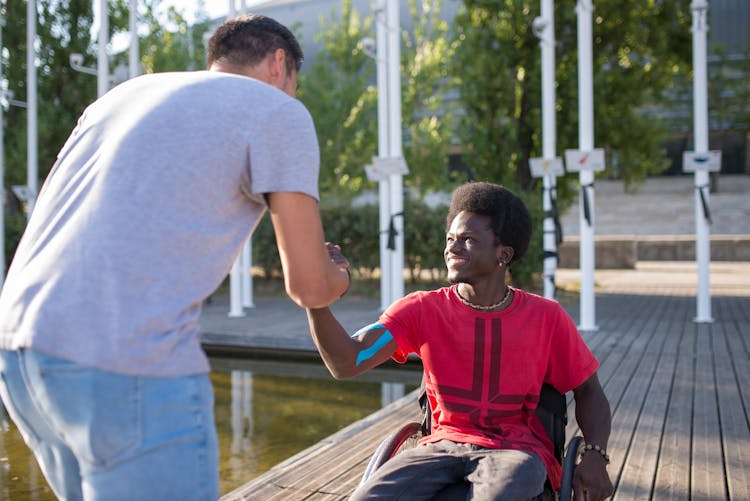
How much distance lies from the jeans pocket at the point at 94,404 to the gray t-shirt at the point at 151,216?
0.9 inches

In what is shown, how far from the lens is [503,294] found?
2.61 m

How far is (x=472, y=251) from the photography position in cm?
254

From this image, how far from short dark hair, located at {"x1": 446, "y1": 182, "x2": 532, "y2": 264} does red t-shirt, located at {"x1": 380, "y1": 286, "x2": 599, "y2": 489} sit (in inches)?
7.2

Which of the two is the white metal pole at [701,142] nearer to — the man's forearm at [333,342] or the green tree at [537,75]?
the green tree at [537,75]

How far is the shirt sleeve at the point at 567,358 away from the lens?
2551 mm

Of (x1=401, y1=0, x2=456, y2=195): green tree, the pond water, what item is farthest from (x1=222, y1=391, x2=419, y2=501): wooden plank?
(x1=401, y1=0, x2=456, y2=195): green tree

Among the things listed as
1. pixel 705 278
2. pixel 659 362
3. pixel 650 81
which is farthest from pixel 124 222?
pixel 650 81

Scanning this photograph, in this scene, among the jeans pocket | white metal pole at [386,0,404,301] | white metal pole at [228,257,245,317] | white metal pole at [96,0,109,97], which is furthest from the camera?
white metal pole at [96,0,109,97]

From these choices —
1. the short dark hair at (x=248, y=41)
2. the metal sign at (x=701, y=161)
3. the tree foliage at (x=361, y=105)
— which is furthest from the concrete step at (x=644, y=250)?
the short dark hair at (x=248, y=41)

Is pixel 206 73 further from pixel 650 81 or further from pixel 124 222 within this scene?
pixel 650 81

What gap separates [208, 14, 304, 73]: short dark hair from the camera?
5.87 feet

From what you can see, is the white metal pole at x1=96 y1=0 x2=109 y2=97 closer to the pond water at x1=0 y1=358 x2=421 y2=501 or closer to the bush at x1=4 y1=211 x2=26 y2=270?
the pond water at x1=0 y1=358 x2=421 y2=501

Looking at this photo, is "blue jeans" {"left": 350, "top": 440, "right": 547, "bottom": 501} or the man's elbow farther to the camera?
"blue jeans" {"left": 350, "top": 440, "right": 547, "bottom": 501}

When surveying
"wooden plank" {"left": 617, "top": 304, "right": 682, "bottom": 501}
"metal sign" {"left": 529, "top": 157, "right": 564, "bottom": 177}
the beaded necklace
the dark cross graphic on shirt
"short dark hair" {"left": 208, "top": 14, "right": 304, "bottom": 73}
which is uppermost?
"metal sign" {"left": 529, "top": 157, "right": 564, "bottom": 177}
